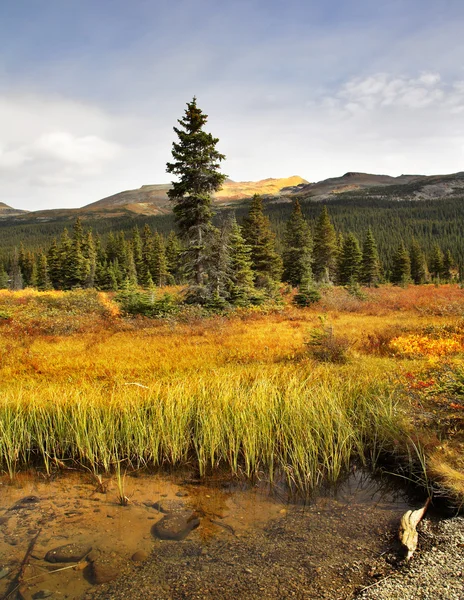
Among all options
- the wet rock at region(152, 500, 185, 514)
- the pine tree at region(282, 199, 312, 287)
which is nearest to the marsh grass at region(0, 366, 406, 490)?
the wet rock at region(152, 500, 185, 514)

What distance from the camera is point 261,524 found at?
3947 millimetres

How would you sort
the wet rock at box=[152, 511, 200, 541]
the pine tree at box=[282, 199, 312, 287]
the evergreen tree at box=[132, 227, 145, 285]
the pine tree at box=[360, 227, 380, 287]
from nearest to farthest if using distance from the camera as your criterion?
the wet rock at box=[152, 511, 200, 541] → the pine tree at box=[282, 199, 312, 287] → the pine tree at box=[360, 227, 380, 287] → the evergreen tree at box=[132, 227, 145, 285]

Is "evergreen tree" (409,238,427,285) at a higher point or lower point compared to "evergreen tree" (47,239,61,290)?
lower

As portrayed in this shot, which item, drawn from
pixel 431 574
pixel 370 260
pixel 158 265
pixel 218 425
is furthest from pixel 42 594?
pixel 370 260

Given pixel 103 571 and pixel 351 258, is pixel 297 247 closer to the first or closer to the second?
pixel 351 258

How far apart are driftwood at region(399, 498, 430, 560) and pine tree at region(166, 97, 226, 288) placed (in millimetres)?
18884

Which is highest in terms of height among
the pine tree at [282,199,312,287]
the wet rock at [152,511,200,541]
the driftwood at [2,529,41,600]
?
the pine tree at [282,199,312,287]

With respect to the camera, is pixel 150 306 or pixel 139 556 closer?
pixel 139 556

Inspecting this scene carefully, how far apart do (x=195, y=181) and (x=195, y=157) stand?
134 centimetres

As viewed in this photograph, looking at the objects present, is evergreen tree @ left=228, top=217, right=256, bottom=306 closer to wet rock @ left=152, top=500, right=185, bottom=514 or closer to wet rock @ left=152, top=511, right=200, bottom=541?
wet rock @ left=152, top=500, right=185, bottom=514

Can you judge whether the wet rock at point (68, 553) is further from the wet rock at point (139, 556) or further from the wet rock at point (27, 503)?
the wet rock at point (27, 503)

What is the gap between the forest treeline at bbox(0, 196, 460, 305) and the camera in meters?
24.6

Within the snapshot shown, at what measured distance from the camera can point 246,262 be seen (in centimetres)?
2716

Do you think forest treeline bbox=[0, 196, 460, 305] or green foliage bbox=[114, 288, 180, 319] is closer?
green foliage bbox=[114, 288, 180, 319]
